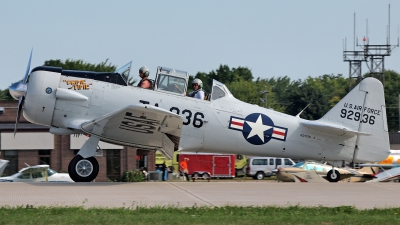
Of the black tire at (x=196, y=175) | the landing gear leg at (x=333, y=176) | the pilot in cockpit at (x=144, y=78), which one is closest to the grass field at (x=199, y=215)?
the pilot in cockpit at (x=144, y=78)

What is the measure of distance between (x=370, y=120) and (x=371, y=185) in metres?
2.05

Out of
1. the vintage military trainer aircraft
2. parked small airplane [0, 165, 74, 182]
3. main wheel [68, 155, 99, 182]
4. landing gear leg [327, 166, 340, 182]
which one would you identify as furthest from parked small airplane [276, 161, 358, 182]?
parked small airplane [0, 165, 74, 182]

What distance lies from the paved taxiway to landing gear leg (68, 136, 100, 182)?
0.78m

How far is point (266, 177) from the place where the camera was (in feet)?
133

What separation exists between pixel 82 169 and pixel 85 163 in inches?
6.0

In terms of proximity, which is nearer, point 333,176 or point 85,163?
point 85,163

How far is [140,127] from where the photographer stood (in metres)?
13.2

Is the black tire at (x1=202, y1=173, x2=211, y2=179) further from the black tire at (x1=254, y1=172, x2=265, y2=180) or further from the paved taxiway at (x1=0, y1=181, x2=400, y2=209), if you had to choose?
the paved taxiway at (x1=0, y1=181, x2=400, y2=209)

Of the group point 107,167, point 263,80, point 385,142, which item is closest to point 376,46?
point 107,167

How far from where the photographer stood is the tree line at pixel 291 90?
70875 mm

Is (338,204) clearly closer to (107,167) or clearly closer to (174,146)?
(174,146)

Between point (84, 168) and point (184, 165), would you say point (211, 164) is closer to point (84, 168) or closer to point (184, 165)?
point (184, 165)

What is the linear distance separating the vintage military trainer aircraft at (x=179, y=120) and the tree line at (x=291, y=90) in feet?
144

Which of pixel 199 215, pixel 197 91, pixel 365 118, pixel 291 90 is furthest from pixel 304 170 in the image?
pixel 291 90
